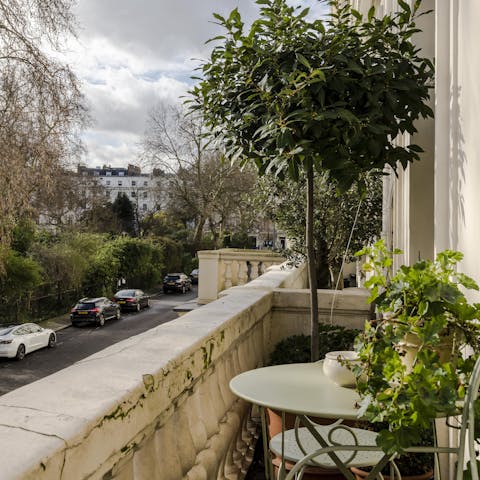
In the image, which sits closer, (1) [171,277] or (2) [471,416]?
(2) [471,416]

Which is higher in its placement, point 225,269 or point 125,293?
point 225,269

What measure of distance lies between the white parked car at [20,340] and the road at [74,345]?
1.36 ft

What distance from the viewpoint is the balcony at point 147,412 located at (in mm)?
1368

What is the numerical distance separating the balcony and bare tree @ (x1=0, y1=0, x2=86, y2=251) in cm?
769

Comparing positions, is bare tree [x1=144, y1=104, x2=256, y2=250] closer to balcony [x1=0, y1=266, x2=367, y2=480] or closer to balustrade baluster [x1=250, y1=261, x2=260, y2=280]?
balustrade baluster [x1=250, y1=261, x2=260, y2=280]

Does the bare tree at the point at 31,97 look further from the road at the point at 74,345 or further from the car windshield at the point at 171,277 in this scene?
the car windshield at the point at 171,277

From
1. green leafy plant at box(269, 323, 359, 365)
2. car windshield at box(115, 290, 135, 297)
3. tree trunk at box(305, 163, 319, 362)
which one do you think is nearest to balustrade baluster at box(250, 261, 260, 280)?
green leafy plant at box(269, 323, 359, 365)

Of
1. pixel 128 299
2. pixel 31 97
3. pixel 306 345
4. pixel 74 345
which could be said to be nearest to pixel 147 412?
pixel 306 345

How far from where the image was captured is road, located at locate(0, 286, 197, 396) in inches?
890

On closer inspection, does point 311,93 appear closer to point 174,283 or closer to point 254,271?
point 254,271

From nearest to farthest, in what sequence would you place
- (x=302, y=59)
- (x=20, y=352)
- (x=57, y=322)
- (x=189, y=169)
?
(x=302, y=59) → (x=20, y=352) → (x=57, y=322) → (x=189, y=169)

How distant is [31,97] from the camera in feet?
34.1

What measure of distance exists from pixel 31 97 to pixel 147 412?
9636mm

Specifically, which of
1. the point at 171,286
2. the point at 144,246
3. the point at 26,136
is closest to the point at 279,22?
the point at 26,136
